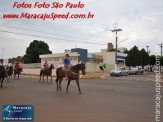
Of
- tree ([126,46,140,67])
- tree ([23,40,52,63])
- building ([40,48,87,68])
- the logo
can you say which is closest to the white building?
building ([40,48,87,68])

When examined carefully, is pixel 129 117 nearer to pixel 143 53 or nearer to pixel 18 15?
pixel 18 15

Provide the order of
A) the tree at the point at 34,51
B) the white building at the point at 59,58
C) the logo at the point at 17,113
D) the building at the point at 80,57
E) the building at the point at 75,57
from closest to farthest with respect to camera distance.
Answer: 1. the logo at the point at 17,113
2. the building at the point at 75,57
3. the building at the point at 80,57
4. the white building at the point at 59,58
5. the tree at the point at 34,51

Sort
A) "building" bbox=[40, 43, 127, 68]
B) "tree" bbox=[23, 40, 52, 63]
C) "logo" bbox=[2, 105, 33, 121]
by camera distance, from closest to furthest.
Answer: "logo" bbox=[2, 105, 33, 121] < "building" bbox=[40, 43, 127, 68] < "tree" bbox=[23, 40, 52, 63]

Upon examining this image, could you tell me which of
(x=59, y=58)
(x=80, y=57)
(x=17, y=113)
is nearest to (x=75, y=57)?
(x=80, y=57)

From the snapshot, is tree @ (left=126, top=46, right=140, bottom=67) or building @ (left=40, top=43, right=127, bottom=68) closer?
building @ (left=40, top=43, right=127, bottom=68)

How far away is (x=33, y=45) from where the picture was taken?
6338 cm

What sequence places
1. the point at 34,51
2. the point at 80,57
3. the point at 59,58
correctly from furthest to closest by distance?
the point at 34,51 → the point at 59,58 → the point at 80,57

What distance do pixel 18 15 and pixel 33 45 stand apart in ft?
151

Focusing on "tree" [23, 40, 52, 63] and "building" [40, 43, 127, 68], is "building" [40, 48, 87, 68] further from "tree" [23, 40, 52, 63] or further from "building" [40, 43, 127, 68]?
"tree" [23, 40, 52, 63]

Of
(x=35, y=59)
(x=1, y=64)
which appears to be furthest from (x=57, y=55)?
(x=1, y=64)

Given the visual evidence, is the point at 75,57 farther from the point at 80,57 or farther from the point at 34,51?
the point at 34,51

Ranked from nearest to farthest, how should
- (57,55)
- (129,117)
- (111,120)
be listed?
(111,120), (129,117), (57,55)

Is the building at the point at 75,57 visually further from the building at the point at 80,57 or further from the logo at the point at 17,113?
the logo at the point at 17,113

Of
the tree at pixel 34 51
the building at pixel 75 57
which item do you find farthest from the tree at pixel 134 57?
the tree at pixel 34 51
